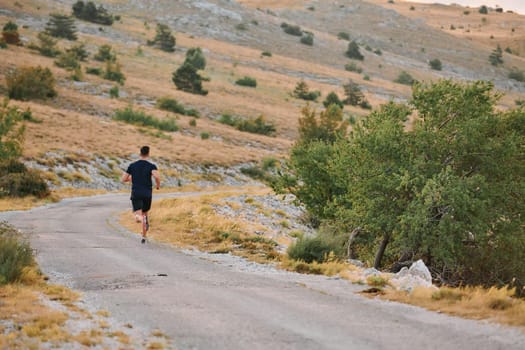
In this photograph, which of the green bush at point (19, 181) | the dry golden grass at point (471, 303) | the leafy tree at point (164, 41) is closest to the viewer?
the dry golden grass at point (471, 303)

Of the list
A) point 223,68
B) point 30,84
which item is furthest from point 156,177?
point 223,68

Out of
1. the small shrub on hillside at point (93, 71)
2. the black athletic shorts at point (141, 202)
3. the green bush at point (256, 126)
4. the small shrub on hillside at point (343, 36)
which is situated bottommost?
the green bush at point (256, 126)

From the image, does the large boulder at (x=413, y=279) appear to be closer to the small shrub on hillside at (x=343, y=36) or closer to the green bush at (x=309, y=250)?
the green bush at (x=309, y=250)

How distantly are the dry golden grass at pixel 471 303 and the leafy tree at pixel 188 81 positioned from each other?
219ft

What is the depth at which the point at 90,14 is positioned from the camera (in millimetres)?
100188

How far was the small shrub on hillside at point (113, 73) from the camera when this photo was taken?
70.1 m

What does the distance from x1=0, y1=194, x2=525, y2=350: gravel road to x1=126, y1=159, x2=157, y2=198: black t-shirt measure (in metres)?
1.54

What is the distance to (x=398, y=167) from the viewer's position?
1812cm

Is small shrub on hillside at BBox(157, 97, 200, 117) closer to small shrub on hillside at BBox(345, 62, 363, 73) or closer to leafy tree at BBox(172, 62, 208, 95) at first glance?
leafy tree at BBox(172, 62, 208, 95)

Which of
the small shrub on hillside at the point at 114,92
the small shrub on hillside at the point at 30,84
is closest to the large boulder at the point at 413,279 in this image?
the small shrub on hillside at the point at 30,84

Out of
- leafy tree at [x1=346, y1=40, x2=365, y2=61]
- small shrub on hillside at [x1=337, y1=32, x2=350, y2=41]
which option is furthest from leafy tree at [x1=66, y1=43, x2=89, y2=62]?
small shrub on hillside at [x1=337, y1=32, x2=350, y2=41]

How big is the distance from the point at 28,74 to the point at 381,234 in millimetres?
47303

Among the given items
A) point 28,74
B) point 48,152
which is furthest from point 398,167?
point 28,74

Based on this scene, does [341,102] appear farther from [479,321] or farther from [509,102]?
[479,321]
